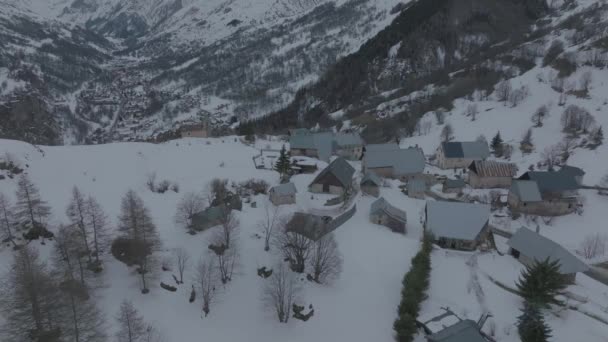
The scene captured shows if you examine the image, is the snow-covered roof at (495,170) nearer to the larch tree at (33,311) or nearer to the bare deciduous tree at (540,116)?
the bare deciduous tree at (540,116)

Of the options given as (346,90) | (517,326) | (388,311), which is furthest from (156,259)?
(346,90)

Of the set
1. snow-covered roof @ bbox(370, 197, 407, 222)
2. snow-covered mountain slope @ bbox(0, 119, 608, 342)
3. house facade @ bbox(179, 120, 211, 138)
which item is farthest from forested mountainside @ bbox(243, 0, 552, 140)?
snow-covered roof @ bbox(370, 197, 407, 222)

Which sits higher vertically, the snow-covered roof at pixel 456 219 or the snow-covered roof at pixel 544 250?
the snow-covered roof at pixel 456 219

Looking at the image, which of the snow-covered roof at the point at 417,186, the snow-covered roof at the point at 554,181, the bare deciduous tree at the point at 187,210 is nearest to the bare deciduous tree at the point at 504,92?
the snow-covered roof at the point at 554,181

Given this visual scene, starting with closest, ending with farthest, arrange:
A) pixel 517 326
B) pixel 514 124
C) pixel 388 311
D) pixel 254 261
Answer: pixel 517 326 → pixel 388 311 → pixel 254 261 → pixel 514 124

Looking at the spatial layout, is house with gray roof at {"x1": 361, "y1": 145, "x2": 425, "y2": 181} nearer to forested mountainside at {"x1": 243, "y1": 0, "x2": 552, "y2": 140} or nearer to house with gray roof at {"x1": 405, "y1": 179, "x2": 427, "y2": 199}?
house with gray roof at {"x1": 405, "y1": 179, "x2": 427, "y2": 199}

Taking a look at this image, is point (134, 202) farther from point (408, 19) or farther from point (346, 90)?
point (408, 19)

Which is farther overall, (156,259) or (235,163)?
(235,163)
